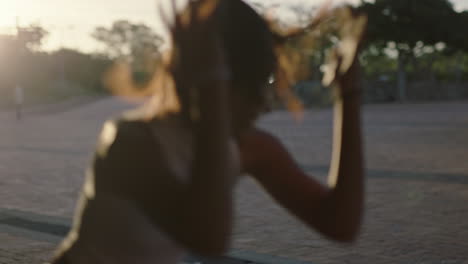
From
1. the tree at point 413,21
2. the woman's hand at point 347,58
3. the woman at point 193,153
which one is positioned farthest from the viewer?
the tree at point 413,21

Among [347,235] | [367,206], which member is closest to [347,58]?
[347,235]

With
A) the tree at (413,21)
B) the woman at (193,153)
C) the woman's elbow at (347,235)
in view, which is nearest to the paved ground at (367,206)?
the woman's elbow at (347,235)

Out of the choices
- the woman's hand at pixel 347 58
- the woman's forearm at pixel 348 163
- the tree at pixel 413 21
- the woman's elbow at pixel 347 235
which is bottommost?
the tree at pixel 413 21

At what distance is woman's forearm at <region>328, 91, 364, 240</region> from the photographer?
4.43ft

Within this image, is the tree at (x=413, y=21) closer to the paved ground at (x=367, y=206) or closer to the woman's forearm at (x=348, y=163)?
the paved ground at (x=367, y=206)

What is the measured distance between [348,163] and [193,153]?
0.42 m

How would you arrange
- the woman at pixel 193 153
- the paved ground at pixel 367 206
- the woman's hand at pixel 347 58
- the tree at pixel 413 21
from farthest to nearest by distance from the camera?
1. the tree at pixel 413 21
2. the paved ground at pixel 367 206
3. the woman's hand at pixel 347 58
4. the woman at pixel 193 153

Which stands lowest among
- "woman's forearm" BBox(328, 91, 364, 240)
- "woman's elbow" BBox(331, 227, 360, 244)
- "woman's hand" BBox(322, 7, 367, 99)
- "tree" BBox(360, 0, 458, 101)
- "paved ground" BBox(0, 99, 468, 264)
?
"tree" BBox(360, 0, 458, 101)

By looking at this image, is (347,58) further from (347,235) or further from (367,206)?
(367,206)

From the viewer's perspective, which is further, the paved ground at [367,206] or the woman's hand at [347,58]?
the paved ground at [367,206]

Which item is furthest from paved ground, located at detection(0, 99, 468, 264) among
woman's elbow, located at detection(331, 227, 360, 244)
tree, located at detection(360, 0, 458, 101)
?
tree, located at detection(360, 0, 458, 101)

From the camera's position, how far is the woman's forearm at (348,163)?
135 centimetres

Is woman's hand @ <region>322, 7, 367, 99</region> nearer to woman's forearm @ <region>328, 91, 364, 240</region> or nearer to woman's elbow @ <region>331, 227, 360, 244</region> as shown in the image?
woman's forearm @ <region>328, 91, 364, 240</region>

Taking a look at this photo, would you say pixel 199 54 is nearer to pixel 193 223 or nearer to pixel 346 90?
pixel 193 223
